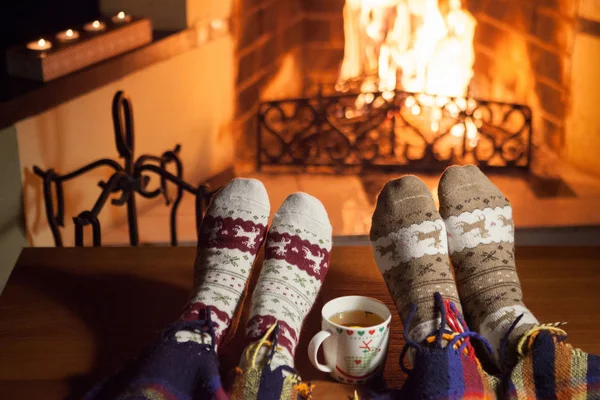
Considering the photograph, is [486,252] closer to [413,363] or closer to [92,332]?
[413,363]

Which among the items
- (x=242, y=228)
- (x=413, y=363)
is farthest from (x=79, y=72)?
(x=413, y=363)

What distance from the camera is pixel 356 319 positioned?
0.88 m

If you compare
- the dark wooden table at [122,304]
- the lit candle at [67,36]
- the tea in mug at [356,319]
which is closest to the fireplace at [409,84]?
the lit candle at [67,36]

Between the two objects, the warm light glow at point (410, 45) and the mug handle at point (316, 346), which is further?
the warm light glow at point (410, 45)

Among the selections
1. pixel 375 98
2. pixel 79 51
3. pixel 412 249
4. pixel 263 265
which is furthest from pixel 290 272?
pixel 375 98

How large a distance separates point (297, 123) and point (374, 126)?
224mm

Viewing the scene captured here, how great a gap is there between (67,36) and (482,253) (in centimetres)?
102

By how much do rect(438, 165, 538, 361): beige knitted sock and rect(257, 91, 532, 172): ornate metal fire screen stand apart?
3.41ft

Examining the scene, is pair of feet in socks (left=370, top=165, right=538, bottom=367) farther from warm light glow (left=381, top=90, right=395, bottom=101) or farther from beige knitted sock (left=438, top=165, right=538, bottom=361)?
warm light glow (left=381, top=90, right=395, bottom=101)

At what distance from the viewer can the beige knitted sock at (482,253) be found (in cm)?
90

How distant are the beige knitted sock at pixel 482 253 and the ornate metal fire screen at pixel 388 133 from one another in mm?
1039

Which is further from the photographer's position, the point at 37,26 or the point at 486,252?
the point at 37,26

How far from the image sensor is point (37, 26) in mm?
1747

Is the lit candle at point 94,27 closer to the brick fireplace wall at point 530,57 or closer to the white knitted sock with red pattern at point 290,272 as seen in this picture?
the white knitted sock with red pattern at point 290,272
